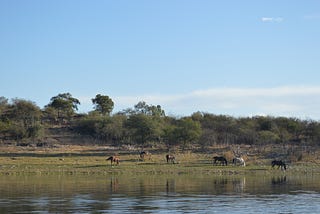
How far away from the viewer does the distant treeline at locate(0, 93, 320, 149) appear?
9131 cm

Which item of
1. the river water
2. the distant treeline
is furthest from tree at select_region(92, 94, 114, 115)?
the river water

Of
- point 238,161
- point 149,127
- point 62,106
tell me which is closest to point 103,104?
point 62,106

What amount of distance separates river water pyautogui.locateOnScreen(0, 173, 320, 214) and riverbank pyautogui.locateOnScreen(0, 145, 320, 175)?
315 inches

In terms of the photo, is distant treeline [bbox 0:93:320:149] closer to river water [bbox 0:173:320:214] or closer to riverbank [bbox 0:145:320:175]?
riverbank [bbox 0:145:320:175]

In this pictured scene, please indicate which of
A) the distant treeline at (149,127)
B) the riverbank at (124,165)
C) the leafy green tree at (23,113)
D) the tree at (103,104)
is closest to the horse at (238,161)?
the riverbank at (124,165)

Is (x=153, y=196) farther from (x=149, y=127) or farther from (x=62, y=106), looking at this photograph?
(x=62, y=106)

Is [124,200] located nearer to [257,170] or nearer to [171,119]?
[257,170]

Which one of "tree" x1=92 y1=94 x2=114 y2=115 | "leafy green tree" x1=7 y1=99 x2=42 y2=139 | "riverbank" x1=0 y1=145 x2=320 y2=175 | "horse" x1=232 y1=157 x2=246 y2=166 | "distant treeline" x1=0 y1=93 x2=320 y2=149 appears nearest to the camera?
"riverbank" x1=0 y1=145 x2=320 y2=175

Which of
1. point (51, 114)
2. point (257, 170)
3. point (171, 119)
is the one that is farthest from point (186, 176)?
point (51, 114)

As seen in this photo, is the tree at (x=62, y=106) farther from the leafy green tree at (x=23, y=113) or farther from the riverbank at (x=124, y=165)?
the riverbank at (x=124, y=165)

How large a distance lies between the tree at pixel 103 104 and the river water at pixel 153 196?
91.2 m

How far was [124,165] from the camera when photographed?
206ft

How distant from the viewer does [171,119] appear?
122 metres

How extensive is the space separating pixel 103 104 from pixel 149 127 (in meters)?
51.4
